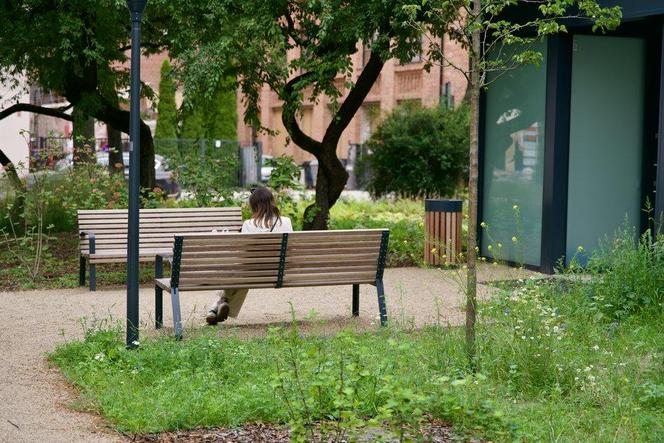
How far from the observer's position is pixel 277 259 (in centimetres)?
960

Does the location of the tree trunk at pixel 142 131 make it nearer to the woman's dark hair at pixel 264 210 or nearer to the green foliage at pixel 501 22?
the green foliage at pixel 501 22

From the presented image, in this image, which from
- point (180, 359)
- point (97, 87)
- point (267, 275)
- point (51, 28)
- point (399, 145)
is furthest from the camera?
point (399, 145)

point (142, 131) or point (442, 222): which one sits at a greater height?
point (142, 131)

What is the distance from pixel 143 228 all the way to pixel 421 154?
14.5 metres

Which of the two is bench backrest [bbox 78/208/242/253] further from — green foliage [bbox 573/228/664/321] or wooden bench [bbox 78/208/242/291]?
green foliage [bbox 573/228/664/321]

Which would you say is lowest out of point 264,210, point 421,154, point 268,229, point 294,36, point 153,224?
point 153,224

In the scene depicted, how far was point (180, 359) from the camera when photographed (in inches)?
302

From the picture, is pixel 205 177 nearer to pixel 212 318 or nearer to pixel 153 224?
pixel 153 224

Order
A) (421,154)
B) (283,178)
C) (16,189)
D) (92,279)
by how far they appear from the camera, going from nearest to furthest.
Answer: (92,279) → (16,189) → (283,178) → (421,154)

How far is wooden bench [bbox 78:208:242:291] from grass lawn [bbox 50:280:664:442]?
3609mm

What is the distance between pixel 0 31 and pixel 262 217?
23.8ft

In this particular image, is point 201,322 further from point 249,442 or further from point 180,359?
point 249,442

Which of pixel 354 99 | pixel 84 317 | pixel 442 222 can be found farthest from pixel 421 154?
pixel 84 317

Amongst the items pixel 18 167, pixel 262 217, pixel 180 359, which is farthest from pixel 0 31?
pixel 180 359
